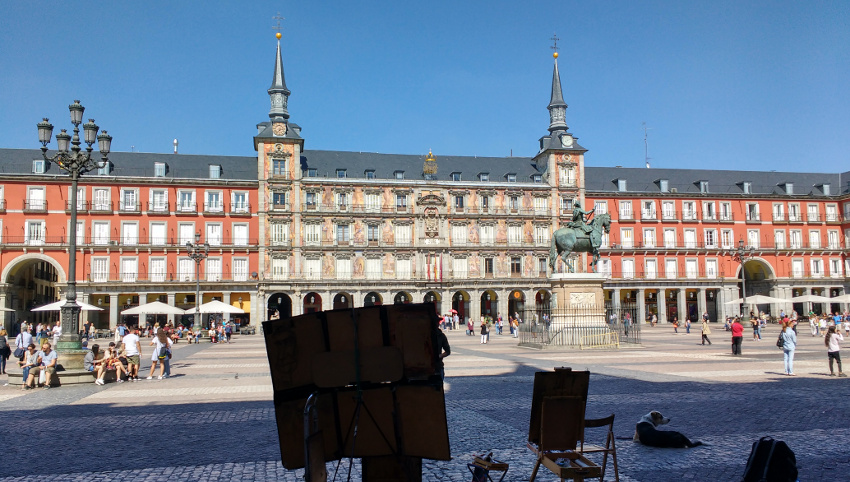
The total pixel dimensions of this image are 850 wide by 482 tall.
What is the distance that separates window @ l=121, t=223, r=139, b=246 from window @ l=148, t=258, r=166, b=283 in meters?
2.06

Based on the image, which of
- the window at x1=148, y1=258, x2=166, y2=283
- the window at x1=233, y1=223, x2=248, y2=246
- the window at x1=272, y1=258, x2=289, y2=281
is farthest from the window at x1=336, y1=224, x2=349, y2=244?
the window at x1=148, y1=258, x2=166, y2=283

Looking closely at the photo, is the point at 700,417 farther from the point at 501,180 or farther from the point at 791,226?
the point at 791,226

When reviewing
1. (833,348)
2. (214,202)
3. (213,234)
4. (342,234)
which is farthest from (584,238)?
(214,202)

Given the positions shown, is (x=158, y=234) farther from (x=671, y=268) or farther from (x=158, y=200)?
(x=671, y=268)

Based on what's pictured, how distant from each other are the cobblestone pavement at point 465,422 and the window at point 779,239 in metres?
49.8

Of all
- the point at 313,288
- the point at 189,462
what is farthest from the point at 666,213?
the point at 189,462

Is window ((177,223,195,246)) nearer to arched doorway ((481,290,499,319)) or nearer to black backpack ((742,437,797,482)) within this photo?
arched doorway ((481,290,499,319))

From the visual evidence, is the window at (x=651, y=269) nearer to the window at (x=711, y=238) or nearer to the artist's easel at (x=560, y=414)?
the window at (x=711, y=238)

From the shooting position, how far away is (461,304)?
61156 mm

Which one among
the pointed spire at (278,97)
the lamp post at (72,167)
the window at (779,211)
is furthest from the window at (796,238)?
the lamp post at (72,167)

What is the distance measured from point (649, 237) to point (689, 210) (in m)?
4.90

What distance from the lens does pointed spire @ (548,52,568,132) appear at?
6393cm

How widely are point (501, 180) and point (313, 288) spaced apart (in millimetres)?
20460

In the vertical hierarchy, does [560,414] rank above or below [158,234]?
below
